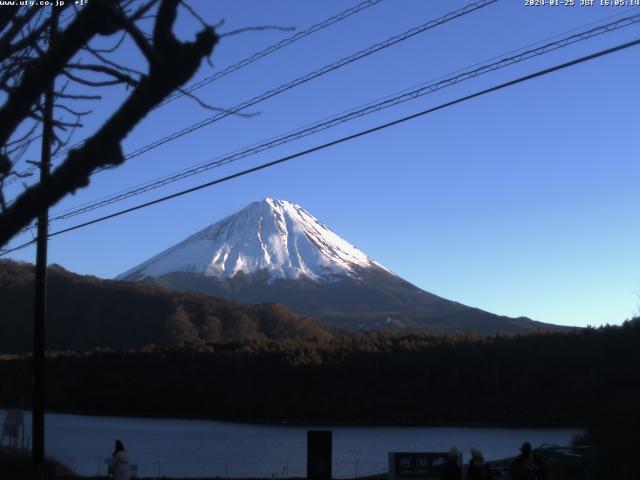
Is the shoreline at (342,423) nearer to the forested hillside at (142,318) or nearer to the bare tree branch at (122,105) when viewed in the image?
the forested hillside at (142,318)

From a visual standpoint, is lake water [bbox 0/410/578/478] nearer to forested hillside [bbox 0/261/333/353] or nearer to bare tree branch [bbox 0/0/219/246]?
bare tree branch [bbox 0/0/219/246]

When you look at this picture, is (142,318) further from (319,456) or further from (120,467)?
(120,467)

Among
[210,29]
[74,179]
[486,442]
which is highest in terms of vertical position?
[210,29]

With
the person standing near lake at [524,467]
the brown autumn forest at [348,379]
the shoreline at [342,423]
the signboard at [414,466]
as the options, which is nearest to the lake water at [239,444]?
the shoreline at [342,423]

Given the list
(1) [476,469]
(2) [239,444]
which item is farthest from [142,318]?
(1) [476,469]

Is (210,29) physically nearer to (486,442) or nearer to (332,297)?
(486,442)

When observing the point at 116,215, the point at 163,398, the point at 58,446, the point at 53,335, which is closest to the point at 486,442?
the point at 58,446
